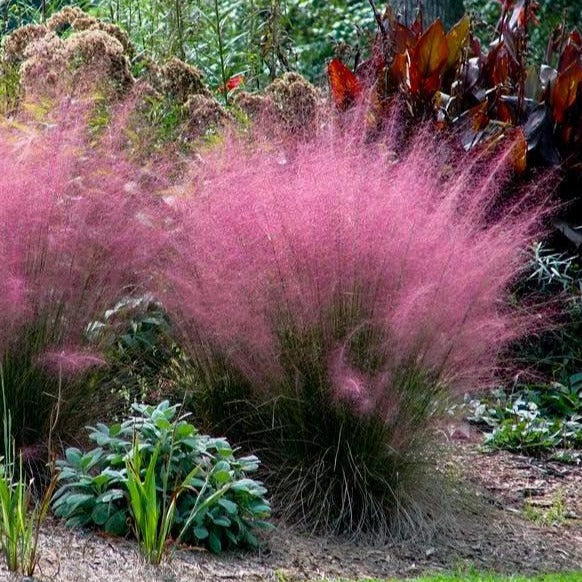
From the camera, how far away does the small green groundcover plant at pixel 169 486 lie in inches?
164

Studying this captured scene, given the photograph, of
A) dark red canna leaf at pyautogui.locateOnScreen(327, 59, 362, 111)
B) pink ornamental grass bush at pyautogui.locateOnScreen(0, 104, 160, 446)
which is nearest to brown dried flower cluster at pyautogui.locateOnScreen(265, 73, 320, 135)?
dark red canna leaf at pyautogui.locateOnScreen(327, 59, 362, 111)

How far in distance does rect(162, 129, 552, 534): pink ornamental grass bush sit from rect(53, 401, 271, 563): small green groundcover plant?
0.47 meters

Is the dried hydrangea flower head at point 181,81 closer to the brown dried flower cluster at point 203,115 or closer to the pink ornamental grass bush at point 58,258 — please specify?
the brown dried flower cluster at point 203,115

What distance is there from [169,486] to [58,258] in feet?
3.56

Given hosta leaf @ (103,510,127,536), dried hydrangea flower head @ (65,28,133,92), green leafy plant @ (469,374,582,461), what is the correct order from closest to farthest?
hosta leaf @ (103,510,127,536)
dried hydrangea flower head @ (65,28,133,92)
green leafy plant @ (469,374,582,461)

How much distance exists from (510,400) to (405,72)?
8.55ft

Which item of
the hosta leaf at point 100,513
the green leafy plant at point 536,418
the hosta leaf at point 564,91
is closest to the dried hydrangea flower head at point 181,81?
the green leafy plant at point 536,418

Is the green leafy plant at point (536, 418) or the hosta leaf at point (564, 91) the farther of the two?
the hosta leaf at point (564, 91)

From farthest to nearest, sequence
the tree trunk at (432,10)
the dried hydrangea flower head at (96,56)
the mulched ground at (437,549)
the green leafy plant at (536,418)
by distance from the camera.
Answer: the tree trunk at (432,10) < the green leafy plant at (536,418) < the dried hydrangea flower head at (96,56) < the mulched ground at (437,549)

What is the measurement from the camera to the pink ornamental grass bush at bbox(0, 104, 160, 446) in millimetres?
4617

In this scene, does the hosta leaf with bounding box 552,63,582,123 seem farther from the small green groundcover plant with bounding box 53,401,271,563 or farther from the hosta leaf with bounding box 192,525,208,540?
the hosta leaf with bounding box 192,525,208,540

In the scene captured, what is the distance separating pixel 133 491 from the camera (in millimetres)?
3889

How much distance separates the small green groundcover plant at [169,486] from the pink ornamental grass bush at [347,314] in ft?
1.54

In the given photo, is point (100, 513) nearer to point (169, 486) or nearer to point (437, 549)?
point (169, 486)
